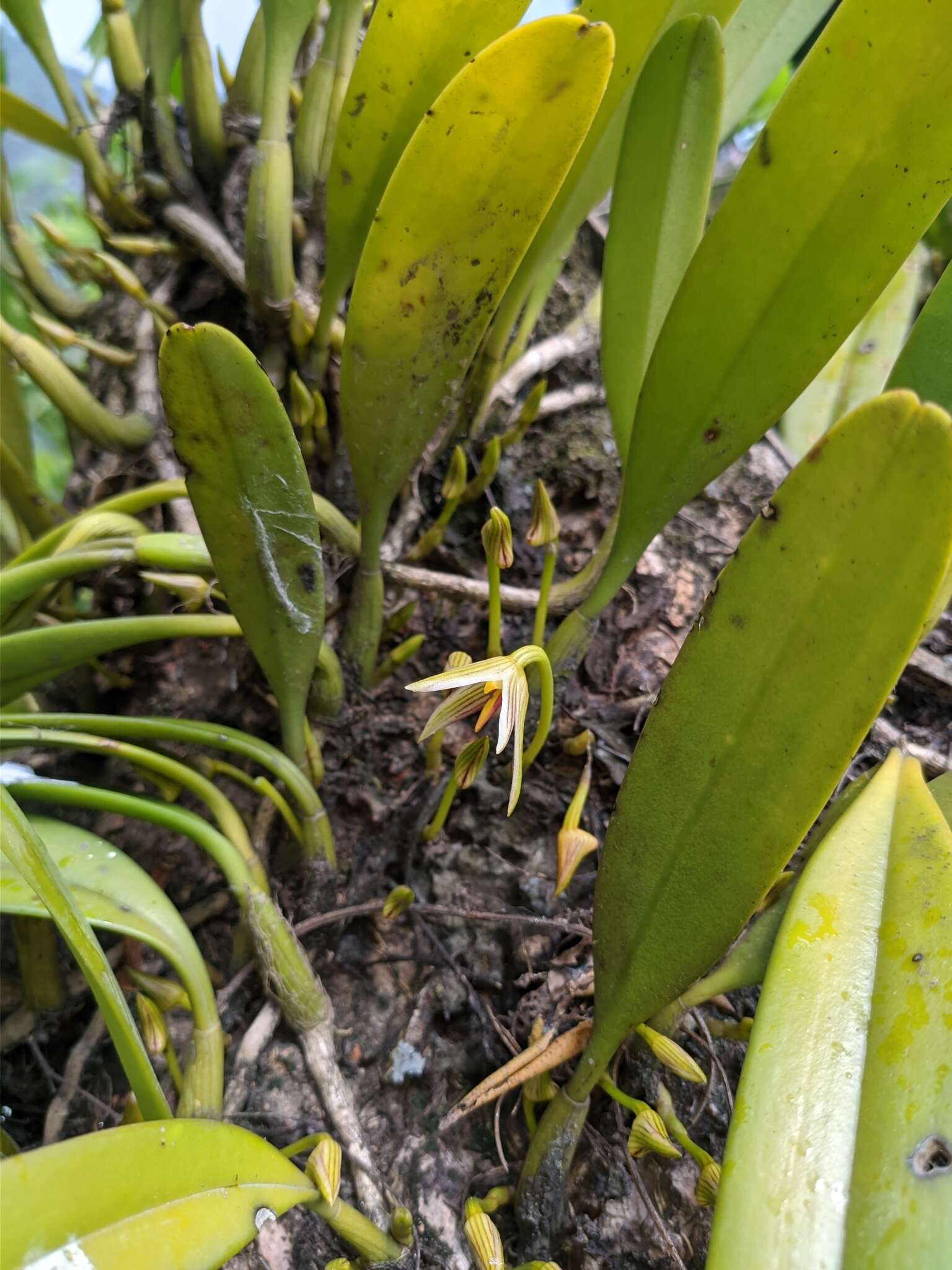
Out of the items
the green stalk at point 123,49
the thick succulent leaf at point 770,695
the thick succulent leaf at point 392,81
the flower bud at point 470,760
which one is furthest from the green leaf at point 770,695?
the green stalk at point 123,49

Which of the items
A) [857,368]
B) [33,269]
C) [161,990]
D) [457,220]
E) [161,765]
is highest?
[857,368]

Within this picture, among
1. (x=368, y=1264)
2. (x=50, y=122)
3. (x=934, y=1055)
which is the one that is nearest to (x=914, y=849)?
(x=934, y=1055)

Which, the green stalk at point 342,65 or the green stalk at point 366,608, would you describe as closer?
the green stalk at point 366,608

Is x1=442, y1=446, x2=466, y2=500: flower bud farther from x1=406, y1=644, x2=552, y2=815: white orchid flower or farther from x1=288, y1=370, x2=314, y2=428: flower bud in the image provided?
x1=406, y1=644, x2=552, y2=815: white orchid flower

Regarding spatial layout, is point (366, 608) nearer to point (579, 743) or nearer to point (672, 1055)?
point (579, 743)

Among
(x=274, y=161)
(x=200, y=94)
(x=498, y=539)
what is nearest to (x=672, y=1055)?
(x=498, y=539)

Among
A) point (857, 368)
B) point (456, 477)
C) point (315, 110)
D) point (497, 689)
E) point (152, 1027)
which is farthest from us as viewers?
point (857, 368)

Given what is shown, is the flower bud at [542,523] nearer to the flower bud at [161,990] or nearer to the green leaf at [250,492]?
the green leaf at [250,492]

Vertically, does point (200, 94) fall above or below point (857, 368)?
below

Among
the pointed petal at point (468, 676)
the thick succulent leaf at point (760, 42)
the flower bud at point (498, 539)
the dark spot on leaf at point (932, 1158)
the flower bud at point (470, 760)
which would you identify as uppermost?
the thick succulent leaf at point (760, 42)
